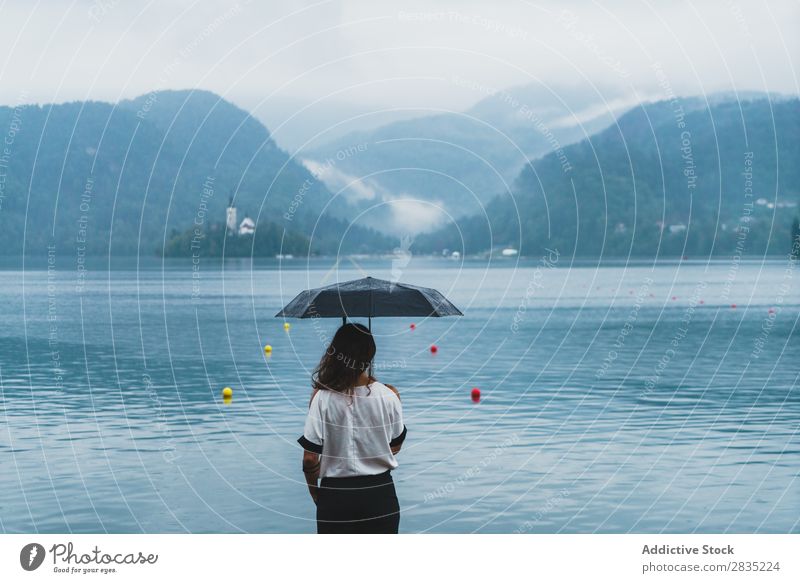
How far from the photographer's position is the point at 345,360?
31.2ft

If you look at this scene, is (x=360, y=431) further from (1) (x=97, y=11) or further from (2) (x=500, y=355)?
(2) (x=500, y=355)

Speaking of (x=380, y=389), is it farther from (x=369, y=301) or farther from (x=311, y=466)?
(x=369, y=301)

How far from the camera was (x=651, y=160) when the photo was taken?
19350 cm

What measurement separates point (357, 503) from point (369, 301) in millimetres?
2206

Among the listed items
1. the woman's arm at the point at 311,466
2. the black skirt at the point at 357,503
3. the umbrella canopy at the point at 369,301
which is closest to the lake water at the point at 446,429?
the umbrella canopy at the point at 369,301

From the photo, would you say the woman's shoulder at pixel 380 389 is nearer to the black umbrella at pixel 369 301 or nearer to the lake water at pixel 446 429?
the black umbrella at pixel 369 301

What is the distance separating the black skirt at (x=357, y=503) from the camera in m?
9.72

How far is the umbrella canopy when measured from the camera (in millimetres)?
11156

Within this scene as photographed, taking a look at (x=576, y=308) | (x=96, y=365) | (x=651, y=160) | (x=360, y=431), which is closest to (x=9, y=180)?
(x=651, y=160)

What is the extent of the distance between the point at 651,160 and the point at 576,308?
118043mm

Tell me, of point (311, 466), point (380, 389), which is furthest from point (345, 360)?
point (311, 466)


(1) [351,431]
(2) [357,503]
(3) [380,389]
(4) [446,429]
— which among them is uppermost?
(3) [380,389]

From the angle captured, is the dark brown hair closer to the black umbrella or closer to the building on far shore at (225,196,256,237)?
the black umbrella

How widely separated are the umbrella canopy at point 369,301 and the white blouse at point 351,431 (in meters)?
1.54
